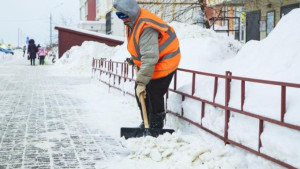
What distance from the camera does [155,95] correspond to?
621 cm

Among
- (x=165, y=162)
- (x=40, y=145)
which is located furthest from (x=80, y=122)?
(x=165, y=162)

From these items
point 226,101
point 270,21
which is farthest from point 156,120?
point 270,21

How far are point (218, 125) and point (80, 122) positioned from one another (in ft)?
10.6

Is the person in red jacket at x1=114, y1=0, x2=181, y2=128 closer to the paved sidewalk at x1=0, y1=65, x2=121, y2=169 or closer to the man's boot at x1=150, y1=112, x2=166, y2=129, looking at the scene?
the man's boot at x1=150, y1=112, x2=166, y2=129

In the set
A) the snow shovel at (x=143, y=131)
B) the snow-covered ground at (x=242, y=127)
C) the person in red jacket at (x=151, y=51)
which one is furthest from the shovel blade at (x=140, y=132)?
the person in red jacket at (x=151, y=51)

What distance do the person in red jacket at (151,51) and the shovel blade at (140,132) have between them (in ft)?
0.78

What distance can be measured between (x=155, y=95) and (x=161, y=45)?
2.33ft

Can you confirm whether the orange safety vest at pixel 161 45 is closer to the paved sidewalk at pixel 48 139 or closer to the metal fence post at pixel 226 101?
the metal fence post at pixel 226 101

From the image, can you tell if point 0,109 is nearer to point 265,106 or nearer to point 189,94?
point 189,94

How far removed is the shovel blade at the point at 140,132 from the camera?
5940mm

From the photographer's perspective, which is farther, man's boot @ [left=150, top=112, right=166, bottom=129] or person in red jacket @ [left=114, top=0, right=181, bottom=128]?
man's boot @ [left=150, top=112, right=166, bottom=129]

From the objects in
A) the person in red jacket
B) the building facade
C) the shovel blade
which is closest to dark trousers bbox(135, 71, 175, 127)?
the person in red jacket

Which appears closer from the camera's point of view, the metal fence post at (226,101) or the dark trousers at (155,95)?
the metal fence post at (226,101)

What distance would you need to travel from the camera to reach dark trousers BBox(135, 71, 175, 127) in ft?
20.1
